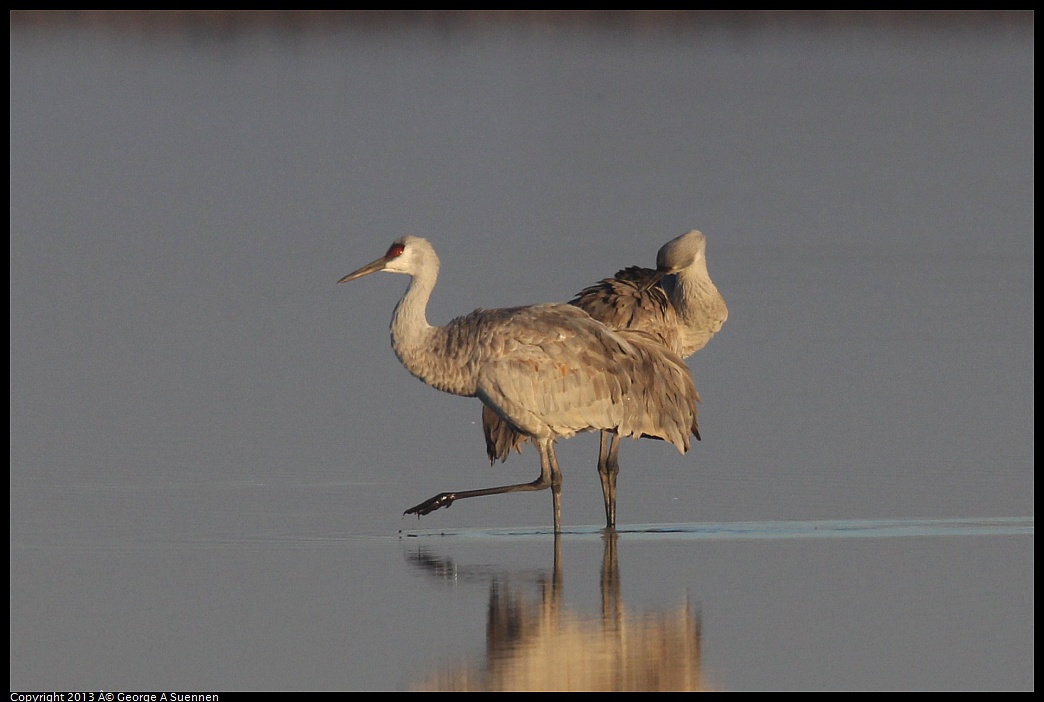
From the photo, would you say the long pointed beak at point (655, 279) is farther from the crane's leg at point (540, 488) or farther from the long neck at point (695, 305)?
the crane's leg at point (540, 488)

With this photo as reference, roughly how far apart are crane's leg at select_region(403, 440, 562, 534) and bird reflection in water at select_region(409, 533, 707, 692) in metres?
1.44

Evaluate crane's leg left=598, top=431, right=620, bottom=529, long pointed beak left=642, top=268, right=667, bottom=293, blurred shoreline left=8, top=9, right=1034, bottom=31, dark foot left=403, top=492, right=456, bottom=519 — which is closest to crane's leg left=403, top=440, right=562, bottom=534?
dark foot left=403, top=492, right=456, bottom=519

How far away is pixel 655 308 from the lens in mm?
11758

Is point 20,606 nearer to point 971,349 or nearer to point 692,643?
point 692,643

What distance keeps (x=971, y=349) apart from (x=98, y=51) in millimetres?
22851

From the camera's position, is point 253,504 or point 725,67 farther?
point 725,67

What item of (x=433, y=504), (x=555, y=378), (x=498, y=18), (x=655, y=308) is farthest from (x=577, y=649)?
(x=498, y=18)

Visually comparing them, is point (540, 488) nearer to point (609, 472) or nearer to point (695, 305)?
point (609, 472)

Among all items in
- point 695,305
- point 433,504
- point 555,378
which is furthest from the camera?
point 695,305

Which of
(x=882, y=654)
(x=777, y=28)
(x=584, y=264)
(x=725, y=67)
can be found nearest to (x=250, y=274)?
(x=584, y=264)

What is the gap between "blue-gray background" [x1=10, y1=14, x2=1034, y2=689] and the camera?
8.13 metres

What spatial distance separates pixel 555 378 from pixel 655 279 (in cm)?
166

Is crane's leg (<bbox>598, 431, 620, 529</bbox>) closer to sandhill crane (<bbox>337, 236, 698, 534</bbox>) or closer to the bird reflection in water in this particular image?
sandhill crane (<bbox>337, 236, 698, 534</bbox>)

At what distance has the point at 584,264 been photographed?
18734 mm
